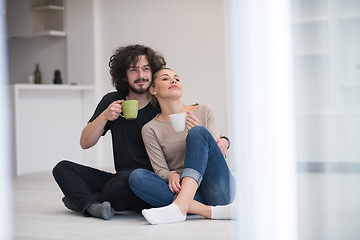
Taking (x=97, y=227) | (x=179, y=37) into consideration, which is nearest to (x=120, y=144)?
(x=97, y=227)

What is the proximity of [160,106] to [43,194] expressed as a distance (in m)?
1.52

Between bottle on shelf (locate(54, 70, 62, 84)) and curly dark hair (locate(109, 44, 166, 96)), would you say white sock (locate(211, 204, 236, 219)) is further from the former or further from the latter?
bottle on shelf (locate(54, 70, 62, 84))

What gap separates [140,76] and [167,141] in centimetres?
35

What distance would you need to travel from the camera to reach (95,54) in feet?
21.2

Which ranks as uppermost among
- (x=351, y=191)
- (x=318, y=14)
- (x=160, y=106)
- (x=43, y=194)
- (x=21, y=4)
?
(x=21, y=4)

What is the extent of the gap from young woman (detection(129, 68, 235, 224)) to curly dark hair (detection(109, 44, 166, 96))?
Answer: 0.12 m

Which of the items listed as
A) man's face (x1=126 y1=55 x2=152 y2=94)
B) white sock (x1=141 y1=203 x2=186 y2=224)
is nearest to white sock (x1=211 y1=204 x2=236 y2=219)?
white sock (x1=141 y1=203 x2=186 y2=224)

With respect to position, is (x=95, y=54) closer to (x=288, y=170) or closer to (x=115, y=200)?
(x=115, y=200)

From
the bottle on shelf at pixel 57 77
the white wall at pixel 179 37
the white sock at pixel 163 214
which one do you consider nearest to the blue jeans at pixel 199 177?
the white sock at pixel 163 214

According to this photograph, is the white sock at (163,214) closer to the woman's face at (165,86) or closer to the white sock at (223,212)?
the white sock at (223,212)

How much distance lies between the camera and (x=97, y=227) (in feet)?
8.13

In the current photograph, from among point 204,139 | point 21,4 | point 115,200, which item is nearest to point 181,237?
point 204,139

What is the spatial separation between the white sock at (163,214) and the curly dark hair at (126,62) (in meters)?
0.71

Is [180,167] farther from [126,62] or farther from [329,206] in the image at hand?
[329,206]
